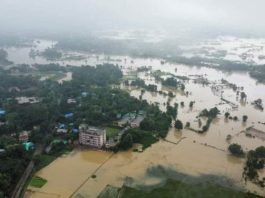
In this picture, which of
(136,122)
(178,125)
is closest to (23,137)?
(136,122)

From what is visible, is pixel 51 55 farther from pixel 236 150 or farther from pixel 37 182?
pixel 236 150

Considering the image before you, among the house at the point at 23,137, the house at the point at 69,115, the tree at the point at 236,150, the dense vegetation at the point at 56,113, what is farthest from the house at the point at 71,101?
the tree at the point at 236,150

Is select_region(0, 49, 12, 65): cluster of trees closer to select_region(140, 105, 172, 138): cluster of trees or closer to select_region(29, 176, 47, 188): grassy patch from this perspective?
select_region(140, 105, 172, 138): cluster of trees

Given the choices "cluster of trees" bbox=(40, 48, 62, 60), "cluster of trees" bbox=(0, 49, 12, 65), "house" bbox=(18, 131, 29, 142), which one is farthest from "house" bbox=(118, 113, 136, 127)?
"cluster of trees" bbox=(40, 48, 62, 60)

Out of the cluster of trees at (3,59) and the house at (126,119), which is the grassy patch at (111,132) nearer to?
the house at (126,119)

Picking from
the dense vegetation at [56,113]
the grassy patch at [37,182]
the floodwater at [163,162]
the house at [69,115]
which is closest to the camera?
the grassy patch at [37,182]
